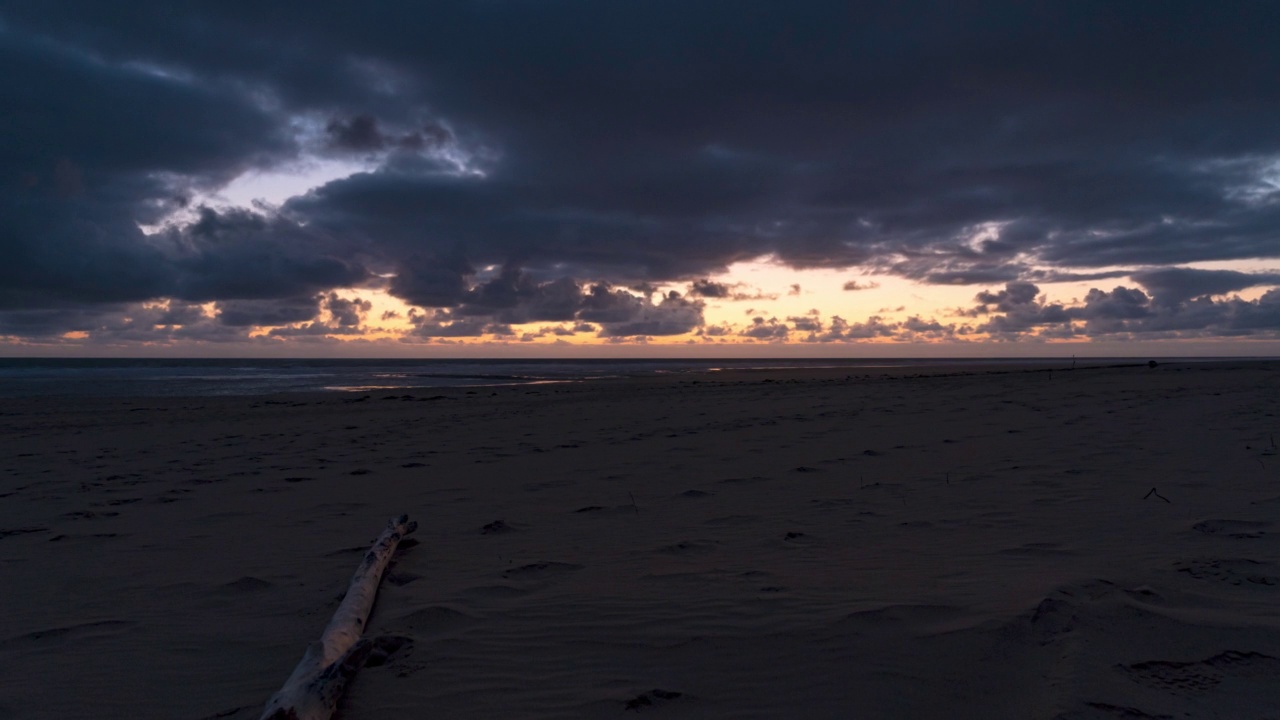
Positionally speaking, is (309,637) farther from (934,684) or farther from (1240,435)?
(1240,435)

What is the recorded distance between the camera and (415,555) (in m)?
5.09

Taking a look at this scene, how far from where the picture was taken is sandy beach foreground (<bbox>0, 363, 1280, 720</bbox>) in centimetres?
288

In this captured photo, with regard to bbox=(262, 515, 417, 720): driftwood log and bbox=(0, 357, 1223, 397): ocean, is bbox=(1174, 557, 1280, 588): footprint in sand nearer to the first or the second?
bbox=(262, 515, 417, 720): driftwood log

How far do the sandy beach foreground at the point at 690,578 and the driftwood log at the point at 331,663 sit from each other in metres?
0.11

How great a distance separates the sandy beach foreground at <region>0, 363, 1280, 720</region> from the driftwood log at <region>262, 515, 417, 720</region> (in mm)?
111

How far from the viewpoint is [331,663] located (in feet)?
10.0

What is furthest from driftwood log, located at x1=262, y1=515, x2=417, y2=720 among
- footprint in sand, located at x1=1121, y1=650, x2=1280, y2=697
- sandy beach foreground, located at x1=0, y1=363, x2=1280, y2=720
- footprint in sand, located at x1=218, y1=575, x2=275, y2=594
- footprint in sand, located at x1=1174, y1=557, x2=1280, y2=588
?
footprint in sand, located at x1=1174, y1=557, x2=1280, y2=588

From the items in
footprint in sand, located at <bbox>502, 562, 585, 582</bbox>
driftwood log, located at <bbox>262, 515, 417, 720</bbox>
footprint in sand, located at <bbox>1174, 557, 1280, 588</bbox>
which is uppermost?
footprint in sand, located at <bbox>1174, 557, 1280, 588</bbox>

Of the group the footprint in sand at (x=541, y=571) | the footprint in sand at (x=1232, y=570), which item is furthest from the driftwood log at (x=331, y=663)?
the footprint in sand at (x=1232, y=570)

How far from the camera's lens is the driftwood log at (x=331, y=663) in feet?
8.85

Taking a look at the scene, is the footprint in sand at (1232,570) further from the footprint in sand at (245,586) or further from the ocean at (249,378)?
the ocean at (249,378)

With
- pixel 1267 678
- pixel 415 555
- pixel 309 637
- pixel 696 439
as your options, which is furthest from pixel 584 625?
pixel 696 439

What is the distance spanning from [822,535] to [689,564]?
3.90ft

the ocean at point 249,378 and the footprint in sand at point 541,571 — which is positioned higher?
the ocean at point 249,378
